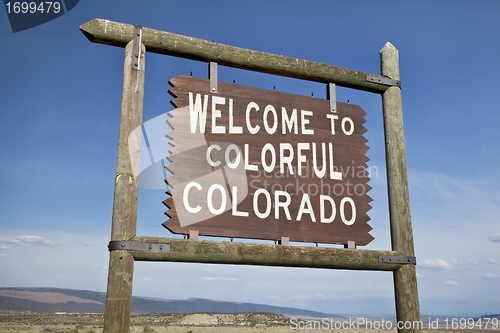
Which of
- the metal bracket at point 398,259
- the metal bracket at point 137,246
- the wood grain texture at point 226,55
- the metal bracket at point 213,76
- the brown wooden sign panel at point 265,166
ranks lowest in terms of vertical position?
the metal bracket at point 398,259

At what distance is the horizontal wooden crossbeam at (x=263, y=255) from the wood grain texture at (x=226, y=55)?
2.38 m

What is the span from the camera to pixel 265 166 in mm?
5344

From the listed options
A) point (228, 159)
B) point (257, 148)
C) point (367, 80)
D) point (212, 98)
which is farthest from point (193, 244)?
point (367, 80)

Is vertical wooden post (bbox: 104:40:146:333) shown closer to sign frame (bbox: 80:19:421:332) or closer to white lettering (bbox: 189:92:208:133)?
sign frame (bbox: 80:19:421:332)

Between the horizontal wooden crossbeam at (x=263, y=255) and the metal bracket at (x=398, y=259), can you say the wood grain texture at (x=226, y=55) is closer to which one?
the horizontal wooden crossbeam at (x=263, y=255)

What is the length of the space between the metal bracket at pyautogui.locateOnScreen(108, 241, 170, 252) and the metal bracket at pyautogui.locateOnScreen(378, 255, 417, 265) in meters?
2.90

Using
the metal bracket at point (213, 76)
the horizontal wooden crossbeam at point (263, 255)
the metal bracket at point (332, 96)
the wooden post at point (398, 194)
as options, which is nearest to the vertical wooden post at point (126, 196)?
the horizontal wooden crossbeam at point (263, 255)

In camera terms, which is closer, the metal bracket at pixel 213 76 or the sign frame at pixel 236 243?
the sign frame at pixel 236 243

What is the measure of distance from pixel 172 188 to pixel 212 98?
1279 millimetres

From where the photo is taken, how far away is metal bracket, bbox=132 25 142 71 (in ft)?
16.4

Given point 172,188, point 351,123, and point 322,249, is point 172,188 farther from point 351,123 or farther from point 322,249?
point 351,123

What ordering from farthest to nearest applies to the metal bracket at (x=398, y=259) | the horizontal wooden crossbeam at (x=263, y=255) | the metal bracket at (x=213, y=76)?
the metal bracket at (x=398, y=259) → the metal bracket at (x=213, y=76) → the horizontal wooden crossbeam at (x=263, y=255)

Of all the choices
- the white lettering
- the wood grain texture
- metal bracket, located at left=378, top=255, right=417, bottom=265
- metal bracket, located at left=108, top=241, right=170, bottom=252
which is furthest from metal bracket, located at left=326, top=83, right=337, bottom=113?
metal bracket, located at left=108, top=241, right=170, bottom=252

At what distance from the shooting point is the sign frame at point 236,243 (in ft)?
14.9
